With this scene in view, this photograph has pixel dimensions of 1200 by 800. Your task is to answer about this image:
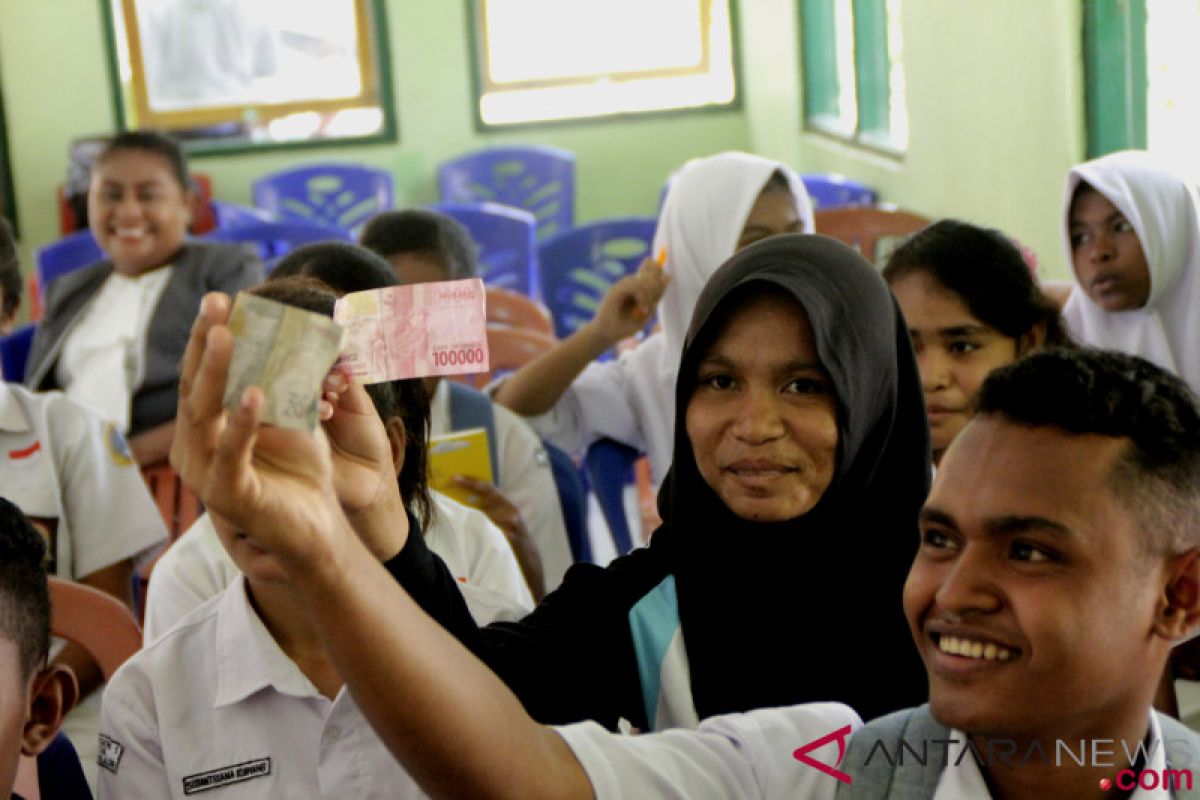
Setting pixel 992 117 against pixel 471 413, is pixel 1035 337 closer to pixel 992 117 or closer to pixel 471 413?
pixel 471 413

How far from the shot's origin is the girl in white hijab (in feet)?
8.87

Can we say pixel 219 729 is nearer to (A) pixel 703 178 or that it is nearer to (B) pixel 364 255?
(B) pixel 364 255

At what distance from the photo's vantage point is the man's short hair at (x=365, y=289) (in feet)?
4.63

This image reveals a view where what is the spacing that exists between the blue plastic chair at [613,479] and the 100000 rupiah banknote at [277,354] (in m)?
1.81

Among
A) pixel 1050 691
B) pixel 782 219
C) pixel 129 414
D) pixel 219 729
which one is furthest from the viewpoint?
pixel 129 414

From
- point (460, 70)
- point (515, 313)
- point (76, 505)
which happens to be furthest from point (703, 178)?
point (460, 70)

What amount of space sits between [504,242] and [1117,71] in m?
2.47

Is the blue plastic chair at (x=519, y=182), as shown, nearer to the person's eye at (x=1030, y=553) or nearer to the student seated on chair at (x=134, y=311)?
the student seated on chair at (x=134, y=311)

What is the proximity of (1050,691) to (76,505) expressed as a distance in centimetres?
176

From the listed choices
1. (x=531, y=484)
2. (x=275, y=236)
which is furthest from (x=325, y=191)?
(x=531, y=484)

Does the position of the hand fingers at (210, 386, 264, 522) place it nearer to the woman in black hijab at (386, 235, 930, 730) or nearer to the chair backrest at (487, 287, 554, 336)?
the woman in black hijab at (386, 235, 930, 730)

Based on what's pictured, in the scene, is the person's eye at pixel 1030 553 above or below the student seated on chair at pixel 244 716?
above

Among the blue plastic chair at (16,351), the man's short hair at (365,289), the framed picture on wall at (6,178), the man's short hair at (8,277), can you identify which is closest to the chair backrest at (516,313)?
the blue plastic chair at (16,351)

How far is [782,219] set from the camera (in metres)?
2.83
